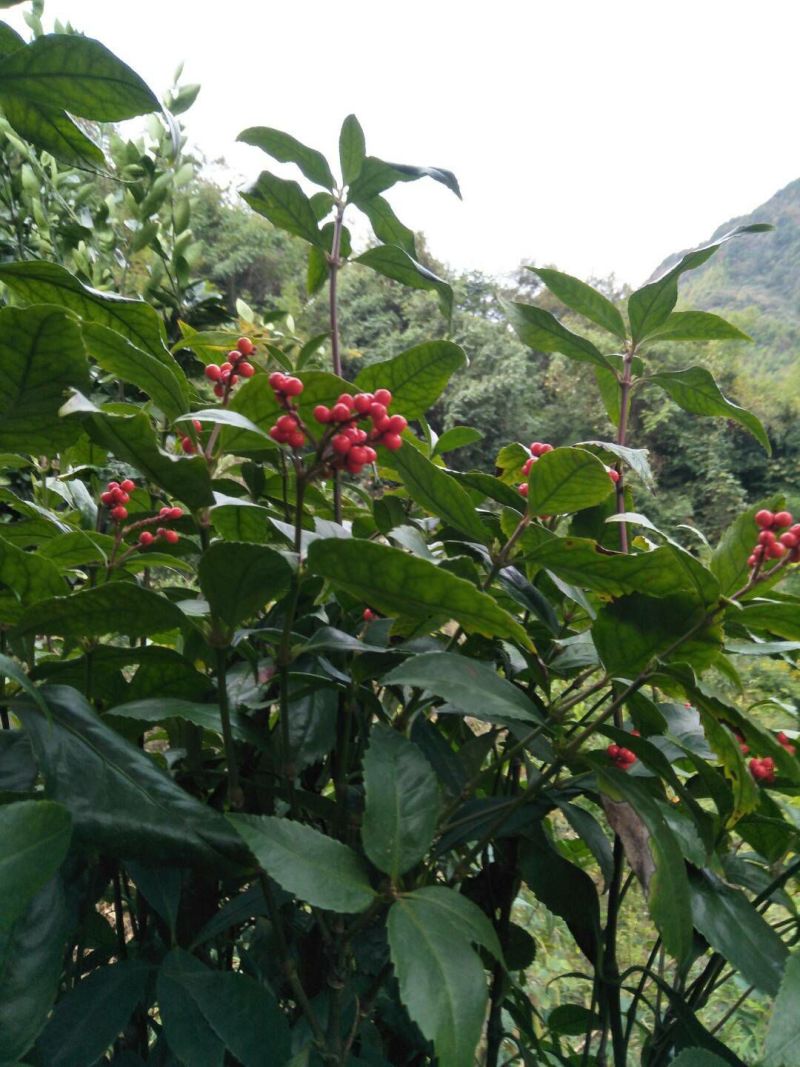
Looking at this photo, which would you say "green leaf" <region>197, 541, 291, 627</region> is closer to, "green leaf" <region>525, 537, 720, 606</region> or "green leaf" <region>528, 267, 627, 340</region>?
"green leaf" <region>525, 537, 720, 606</region>

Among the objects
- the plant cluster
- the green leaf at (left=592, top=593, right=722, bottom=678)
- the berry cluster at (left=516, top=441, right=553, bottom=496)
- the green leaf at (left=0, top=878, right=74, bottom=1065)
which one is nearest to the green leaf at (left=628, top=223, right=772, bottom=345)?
the plant cluster

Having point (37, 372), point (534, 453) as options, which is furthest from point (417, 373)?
point (37, 372)

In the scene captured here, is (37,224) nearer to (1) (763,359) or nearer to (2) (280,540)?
(2) (280,540)

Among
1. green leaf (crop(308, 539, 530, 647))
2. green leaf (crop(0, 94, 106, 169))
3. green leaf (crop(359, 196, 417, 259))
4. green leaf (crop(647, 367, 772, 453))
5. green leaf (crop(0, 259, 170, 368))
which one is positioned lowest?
green leaf (crop(308, 539, 530, 647))

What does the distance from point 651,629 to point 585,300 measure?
1.01 ft

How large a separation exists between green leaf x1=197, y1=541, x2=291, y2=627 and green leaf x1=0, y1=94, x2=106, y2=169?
8.7 inches

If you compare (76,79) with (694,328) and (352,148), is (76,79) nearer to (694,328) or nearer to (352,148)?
(352,148)

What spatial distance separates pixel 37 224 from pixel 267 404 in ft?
3.10

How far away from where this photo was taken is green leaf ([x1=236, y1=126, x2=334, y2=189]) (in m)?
0.45

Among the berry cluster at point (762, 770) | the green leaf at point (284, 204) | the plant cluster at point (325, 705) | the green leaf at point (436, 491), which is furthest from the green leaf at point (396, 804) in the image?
the green leaf at point (284, 204)

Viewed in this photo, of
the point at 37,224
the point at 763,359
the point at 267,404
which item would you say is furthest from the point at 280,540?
the point at 763,359

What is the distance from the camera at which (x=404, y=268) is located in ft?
1.49

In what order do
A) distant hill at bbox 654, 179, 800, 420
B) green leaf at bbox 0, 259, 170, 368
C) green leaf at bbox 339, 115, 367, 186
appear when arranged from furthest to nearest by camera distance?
distant hill at bbox 654, 179, 800, 420
green leaf at bbox 339, 115, 367, 186
green leaf at bbox 0, 259, 170, 368

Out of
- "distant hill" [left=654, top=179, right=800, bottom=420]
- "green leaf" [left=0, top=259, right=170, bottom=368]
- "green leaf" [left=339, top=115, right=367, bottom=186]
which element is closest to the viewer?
"green leaf" [left=0, top=259, right=170, bottom=368]
